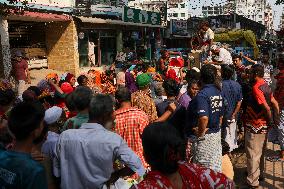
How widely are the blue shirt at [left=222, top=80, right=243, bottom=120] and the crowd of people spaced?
16 mm

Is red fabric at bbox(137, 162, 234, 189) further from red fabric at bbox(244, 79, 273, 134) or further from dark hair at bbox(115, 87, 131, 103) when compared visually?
red fabric at bbox(244, 79, 273, 134)

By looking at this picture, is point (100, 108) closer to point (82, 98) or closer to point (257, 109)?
point (82, 98)

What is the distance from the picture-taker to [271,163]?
6922 millimetres

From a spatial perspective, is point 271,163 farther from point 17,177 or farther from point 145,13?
point 145,13

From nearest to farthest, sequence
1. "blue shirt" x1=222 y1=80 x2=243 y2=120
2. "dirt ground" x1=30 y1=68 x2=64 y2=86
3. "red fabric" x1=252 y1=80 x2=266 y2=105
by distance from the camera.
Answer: "red fabric" x1=252 y1=80 x2=266 y2=105, "blue shirt" x1=222 y1=80 x2=243 y2=120, "dirt ground" x1=30 y1=68 x2=64 y2=86

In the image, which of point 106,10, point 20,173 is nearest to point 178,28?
point 106,10

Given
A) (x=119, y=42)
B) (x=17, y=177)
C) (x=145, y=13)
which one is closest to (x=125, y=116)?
(x=17, y=177)

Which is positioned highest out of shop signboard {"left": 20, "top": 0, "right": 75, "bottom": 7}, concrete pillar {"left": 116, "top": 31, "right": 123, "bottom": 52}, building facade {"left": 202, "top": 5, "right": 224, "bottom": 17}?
building facade {"left": 202, "top": 5, "right": 224, "bottom": 17}

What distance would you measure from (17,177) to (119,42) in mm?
22061

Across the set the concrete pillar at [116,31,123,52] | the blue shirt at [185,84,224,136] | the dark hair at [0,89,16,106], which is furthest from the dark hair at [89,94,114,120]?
the concrete pillar at [116,31,123,52]

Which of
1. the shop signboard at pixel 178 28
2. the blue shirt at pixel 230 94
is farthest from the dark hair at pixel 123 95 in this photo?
the shop signboard at pixel 178 28

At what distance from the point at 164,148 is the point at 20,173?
3.13ft

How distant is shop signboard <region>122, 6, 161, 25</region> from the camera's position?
2419cm

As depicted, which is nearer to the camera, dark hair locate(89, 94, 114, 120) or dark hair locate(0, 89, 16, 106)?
dark hair locate(89, 94, 114, 120)
